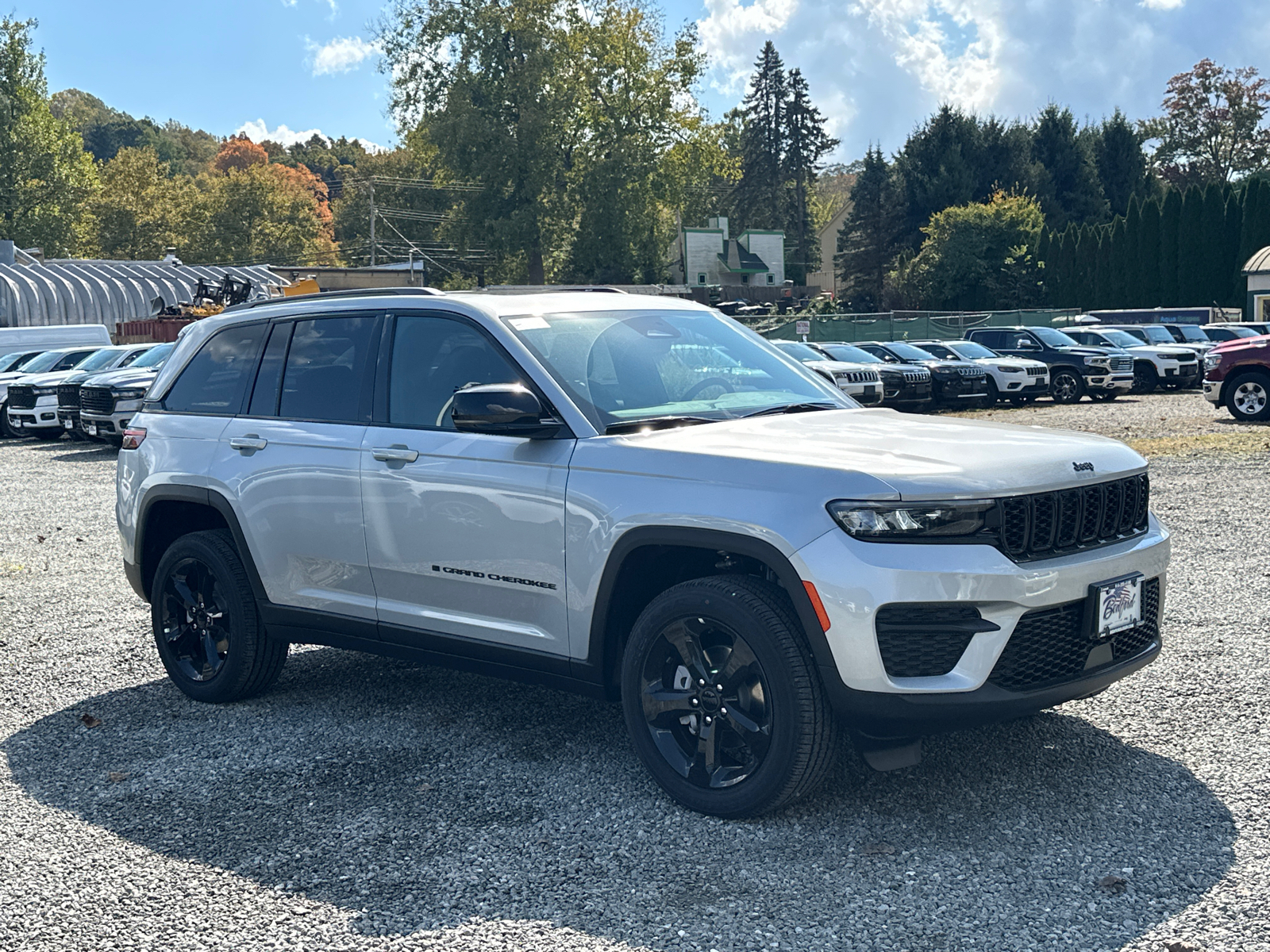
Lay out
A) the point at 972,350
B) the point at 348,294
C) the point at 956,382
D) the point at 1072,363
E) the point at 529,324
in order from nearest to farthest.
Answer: the point at 529,324 → the point at 348,294 → the point at 956,382 → the point at 1072,363 → the point at 972,350

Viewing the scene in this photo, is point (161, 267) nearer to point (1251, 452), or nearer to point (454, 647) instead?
point (1251, 452)

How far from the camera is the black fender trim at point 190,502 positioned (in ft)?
19.4

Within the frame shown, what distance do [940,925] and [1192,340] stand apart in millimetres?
32839

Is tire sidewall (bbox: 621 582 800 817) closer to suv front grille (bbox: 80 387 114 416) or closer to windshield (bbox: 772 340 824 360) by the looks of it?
windshield (bbox: 772 340 824 360)

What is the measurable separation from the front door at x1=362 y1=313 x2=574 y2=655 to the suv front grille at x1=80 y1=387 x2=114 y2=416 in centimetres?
1688

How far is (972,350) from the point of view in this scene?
1110 inches

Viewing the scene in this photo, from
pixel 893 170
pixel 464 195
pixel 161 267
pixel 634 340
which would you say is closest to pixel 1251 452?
pixel 634 340

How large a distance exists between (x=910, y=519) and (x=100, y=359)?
23.9m

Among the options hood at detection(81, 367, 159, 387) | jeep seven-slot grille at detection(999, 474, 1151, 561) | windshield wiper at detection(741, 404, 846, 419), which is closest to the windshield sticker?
windshield wiper at detection(741, 404, 846, 419)

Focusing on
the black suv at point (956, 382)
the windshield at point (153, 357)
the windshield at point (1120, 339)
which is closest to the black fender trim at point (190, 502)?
the windshield at point (153, 357)

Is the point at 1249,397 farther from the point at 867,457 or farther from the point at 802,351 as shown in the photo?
the point at 867,457

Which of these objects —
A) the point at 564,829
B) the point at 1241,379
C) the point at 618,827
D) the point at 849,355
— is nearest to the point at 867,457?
the point at 618,827

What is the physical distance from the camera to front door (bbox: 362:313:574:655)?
4.77 metres

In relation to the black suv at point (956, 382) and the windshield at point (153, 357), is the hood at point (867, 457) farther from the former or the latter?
the black suv at point (956, 382)
